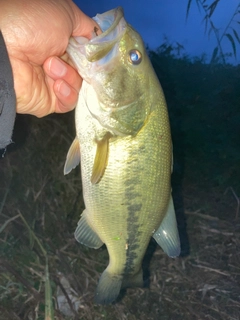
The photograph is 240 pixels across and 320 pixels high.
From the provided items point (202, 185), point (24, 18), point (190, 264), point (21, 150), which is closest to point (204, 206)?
point (202, 185)

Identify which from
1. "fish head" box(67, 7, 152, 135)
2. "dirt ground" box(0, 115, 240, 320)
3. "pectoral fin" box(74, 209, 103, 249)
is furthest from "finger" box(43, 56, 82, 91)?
"dirt ground" box(0, 115, 240, 320)

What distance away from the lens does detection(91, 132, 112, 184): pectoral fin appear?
102 cm

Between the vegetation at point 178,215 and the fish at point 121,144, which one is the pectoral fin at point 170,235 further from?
the vegetation at point 178,215

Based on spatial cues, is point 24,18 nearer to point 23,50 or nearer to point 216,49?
point 23,50

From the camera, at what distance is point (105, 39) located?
0.97 metres

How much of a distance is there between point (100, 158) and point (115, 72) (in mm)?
223

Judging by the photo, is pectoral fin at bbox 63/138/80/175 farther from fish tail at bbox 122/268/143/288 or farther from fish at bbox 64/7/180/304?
fish tail at bbox 122/268/143/288

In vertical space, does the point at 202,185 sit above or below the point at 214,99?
below

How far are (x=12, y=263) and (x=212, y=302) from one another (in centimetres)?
124

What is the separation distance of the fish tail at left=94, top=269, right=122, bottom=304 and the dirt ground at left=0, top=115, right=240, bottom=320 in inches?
44.5

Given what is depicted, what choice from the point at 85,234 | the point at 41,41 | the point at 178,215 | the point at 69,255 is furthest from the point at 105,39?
the point at 178,215

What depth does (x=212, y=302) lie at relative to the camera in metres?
2.47

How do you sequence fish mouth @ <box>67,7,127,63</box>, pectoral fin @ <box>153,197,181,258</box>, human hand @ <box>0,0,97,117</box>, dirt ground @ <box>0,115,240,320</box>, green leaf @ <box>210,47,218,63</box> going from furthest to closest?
green leaf @ <box>210,47,218,63</box>
dirt ground @ <box>0,115,240,320</box>
pectoral fin @ <box>153,197,181,258</box>
human hand @ <box>0,0,97,117</box>
fish mouth @ <box>67,7,127,63</box>

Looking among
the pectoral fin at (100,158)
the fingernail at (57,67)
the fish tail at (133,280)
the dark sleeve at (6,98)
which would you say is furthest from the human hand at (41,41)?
the fish tail at (133,280)
